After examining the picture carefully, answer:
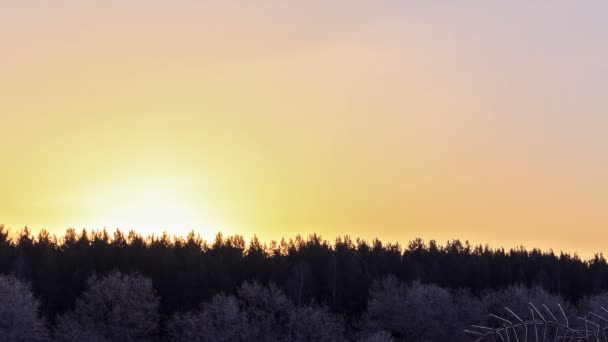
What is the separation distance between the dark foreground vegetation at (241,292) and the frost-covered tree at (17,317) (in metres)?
0.13

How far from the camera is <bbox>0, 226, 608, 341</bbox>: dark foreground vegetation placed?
113m

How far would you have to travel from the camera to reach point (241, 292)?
125 m

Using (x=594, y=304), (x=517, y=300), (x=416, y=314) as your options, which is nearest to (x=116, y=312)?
(x=416, y=314)

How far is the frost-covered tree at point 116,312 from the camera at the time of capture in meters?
113

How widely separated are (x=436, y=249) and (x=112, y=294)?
86920 millimetres

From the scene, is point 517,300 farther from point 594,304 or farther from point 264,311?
point 264,311

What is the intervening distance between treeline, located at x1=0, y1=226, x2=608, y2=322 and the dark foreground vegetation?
0.62 feet

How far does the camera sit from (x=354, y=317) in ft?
431

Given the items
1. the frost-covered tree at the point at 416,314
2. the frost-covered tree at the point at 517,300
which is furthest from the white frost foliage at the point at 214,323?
the frost-covered tree at the point at 517,300

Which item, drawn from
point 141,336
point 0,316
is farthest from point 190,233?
point 0,316

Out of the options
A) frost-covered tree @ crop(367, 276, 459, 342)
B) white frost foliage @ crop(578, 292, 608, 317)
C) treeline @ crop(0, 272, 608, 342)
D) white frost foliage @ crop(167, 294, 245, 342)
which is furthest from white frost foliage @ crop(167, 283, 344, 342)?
white frost foliage @ crop(578, 292, 608, 317)

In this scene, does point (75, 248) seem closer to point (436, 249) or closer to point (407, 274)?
point (407, 274)

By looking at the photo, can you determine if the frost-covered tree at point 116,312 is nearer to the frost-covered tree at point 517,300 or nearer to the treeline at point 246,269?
the treeline at point 246,269

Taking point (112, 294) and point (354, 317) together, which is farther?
point (354, 317)
